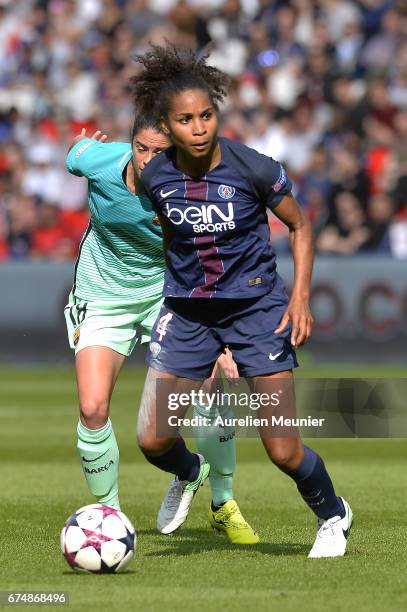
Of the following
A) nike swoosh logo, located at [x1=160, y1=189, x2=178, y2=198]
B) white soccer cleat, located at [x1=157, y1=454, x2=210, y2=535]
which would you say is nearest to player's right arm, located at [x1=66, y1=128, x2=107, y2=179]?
nike swoosh logo, located at [x1=160, y1=189, x2=178, y2=198]

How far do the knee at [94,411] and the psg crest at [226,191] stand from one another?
56.4 inches

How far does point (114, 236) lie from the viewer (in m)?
7.59

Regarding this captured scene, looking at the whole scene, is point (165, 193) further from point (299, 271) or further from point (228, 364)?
point (228, 364)

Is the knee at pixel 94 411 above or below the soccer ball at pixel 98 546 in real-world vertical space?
above

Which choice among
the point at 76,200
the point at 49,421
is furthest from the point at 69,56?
the point at 49,421

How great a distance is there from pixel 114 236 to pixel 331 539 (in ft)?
6.85

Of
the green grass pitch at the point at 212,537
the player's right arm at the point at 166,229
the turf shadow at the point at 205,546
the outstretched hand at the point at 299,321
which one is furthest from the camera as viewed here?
the turf shadow at the point at 205,546

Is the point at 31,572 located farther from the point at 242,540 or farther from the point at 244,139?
the point at 244,139

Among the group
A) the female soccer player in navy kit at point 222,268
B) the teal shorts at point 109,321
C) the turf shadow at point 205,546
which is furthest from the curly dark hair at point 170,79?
the turf shadow at point 205,546

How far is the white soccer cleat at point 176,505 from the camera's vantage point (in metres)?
7.81

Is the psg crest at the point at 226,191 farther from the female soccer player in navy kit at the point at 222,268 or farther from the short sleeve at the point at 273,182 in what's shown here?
the short sleeve at the point at 273,182

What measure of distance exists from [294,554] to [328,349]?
1085 centimetres

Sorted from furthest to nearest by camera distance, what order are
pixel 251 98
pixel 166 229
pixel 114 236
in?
pixel 251 98, pixel 114 236, pixel 166 229

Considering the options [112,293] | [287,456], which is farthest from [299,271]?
[112,293]
